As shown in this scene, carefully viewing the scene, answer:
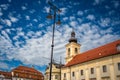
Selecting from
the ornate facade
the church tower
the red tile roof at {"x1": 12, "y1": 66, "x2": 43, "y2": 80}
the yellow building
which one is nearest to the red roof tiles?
the ornate facade

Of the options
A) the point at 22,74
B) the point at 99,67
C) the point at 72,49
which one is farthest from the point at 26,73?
the point at 99,67

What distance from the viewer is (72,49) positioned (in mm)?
54406

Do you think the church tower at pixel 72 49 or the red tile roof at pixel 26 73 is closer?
the church tower at pixel 72 49

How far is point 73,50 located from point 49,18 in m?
39.4

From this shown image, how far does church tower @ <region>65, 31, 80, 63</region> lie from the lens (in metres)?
54.2

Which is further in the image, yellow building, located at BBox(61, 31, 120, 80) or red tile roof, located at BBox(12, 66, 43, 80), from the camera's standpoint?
red tile roof, located at BBox(12, 66, 43, 80)

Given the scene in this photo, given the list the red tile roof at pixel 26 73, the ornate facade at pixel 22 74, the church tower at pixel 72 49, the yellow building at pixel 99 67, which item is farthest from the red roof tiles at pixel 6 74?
the yellow building at pixel 99 67

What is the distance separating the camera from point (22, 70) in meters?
71.9

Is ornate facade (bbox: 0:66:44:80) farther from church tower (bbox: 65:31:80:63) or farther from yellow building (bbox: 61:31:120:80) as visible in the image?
yellow building (bbox: 61:31:120:80)

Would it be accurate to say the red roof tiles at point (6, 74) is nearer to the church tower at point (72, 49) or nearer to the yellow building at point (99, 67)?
the church tower at point (72, 49)

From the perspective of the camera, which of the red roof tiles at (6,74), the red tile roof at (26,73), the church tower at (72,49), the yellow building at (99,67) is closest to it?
the yellow building at (99,67)

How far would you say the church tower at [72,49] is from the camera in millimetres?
54188

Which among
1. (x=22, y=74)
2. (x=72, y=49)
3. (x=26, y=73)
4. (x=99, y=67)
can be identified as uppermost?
(x=72, y=49)

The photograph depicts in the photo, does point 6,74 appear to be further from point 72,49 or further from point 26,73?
point 72,49
